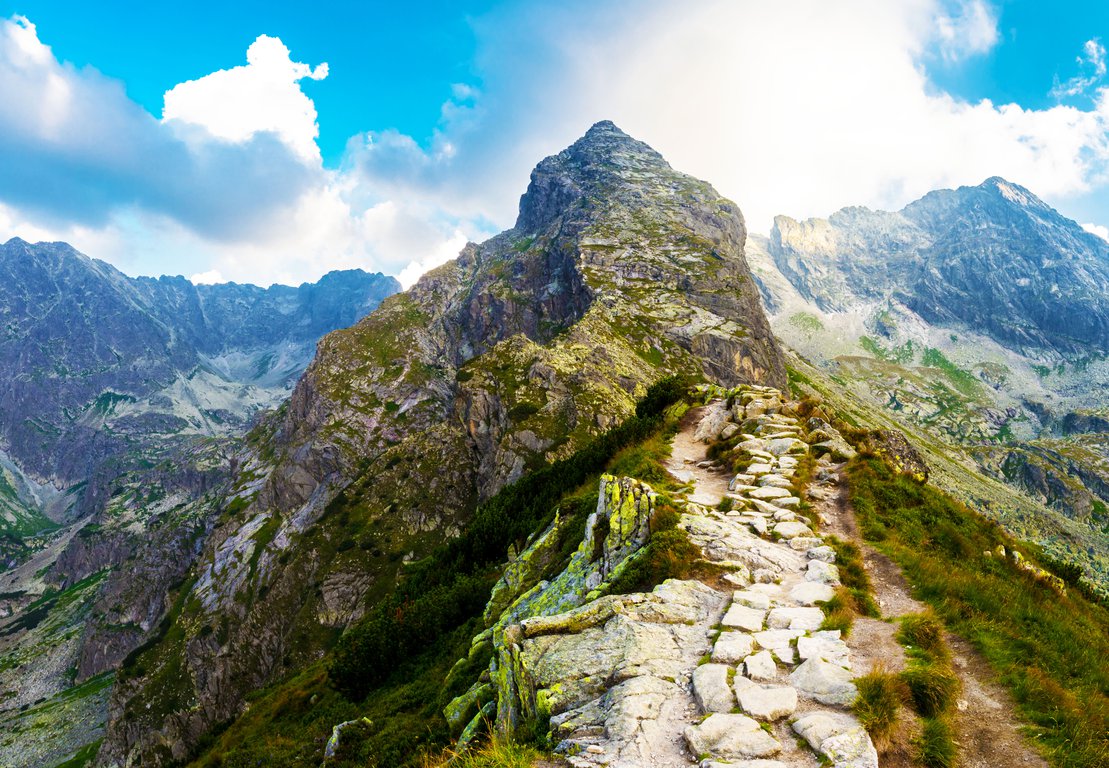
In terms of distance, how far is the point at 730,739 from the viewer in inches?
283

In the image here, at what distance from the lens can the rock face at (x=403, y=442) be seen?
87.0 metres

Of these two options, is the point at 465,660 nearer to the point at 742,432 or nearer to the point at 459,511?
the point at 742,432

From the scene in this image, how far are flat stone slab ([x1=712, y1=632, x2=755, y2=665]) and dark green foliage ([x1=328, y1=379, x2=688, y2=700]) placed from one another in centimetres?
329

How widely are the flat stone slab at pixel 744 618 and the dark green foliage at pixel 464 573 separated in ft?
7.91

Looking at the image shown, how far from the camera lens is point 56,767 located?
120 m

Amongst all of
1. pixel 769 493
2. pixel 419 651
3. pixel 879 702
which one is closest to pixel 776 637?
pixel 879 702

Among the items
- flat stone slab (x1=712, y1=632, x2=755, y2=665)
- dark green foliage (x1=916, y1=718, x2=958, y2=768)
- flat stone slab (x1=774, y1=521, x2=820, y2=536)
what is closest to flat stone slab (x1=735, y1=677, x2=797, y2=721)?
flat stone slab (x1=712, y1=632, x2=755, y2=665)

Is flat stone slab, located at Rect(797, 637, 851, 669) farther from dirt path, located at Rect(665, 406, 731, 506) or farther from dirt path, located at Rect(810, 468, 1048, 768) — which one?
dirt path, located at Rect(665, 406, 731, 506)

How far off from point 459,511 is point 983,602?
90630 mm

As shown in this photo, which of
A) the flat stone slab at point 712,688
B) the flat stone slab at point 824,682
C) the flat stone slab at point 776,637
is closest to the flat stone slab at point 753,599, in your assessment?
the flat stone slab at point 776,637

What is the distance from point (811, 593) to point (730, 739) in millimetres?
5930

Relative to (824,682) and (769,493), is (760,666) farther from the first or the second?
(769,493)

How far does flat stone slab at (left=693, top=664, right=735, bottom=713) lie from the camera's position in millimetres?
8031

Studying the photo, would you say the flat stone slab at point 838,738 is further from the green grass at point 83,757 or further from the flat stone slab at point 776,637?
the green grass at point 83,757
